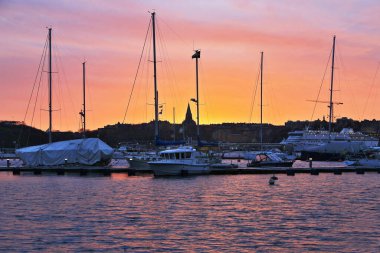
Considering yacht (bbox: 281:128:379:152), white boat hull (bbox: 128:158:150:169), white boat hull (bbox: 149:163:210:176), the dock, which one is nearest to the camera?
white boat hull (bbox: 149:163:210:176)

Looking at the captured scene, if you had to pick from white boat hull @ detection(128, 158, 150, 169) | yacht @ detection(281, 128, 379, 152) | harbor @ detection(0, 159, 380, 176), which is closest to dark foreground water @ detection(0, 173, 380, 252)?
harbor @ detection(0, 159, 380, 176)

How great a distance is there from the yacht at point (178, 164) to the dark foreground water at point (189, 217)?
4.90m

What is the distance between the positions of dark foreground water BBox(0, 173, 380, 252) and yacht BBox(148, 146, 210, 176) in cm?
490

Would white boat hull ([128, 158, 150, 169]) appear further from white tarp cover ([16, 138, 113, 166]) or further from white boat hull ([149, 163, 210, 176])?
white boat hull ([149, 163, 210, 176])

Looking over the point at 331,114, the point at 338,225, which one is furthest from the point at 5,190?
the point at 331,114

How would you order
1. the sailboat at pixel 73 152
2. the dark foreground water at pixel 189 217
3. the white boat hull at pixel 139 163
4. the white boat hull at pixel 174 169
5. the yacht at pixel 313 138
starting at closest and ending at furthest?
the dark foreground water at pixel 189 217 → the white boat hull at pixel 174 169 → the white boat hull at pixel 139 163 → the sailboat at pixel 73 152 → the yacht at pixel 313 138

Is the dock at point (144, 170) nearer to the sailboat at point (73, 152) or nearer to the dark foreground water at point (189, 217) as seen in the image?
the sailboat at point (73, 152)

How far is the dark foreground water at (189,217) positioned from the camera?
27.6 metres

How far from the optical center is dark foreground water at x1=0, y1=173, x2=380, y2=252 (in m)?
27.6

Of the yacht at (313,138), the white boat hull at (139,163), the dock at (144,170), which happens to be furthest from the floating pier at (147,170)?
the yacht at (313,138)

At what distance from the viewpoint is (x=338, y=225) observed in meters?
33.1

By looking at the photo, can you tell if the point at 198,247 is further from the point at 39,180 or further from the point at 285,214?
the point at 39,180

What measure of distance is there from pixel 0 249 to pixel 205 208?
17.2m

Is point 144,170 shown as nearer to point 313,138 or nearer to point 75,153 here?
point 75,153
